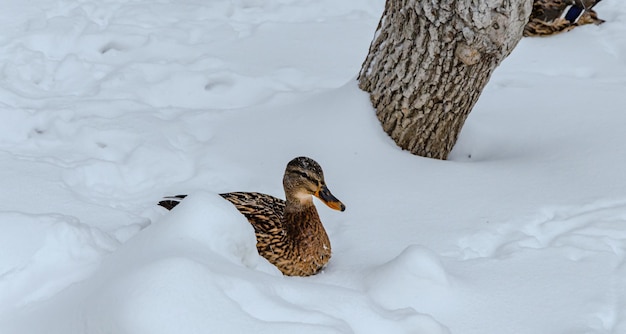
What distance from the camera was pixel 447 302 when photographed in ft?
8.30

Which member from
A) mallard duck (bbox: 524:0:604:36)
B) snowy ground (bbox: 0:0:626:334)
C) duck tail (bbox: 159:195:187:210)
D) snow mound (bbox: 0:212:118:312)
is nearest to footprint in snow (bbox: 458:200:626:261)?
snowy ground (bbox: 0:0:626:334)

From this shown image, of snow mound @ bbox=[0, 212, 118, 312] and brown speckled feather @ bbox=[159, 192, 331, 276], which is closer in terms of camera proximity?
snow mound @ bbox=[0, 212, 118, 312]

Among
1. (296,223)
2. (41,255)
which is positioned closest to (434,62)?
(296,223)

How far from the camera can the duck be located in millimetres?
2963

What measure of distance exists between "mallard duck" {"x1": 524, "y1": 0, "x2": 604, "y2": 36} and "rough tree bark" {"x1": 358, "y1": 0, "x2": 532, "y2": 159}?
6.03 ft

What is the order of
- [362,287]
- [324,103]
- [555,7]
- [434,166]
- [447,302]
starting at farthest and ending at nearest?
[555,7] → [324,103] → [434,166] → [362,287] → [447,302]

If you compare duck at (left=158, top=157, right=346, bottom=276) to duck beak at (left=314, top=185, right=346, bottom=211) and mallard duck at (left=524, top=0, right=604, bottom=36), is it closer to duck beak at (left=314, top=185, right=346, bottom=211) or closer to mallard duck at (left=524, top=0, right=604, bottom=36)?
duck beak at (left=314, top=185, right=346, bottom=211)

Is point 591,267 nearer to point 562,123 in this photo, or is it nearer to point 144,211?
point 562,123

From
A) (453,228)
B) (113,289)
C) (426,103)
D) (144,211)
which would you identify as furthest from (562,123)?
(113,289)

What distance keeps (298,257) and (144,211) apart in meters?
0.77

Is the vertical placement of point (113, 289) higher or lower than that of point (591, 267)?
higher

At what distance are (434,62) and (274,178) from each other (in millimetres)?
964

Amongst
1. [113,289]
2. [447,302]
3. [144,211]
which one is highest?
[113,289]

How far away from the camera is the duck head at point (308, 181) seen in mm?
2947
